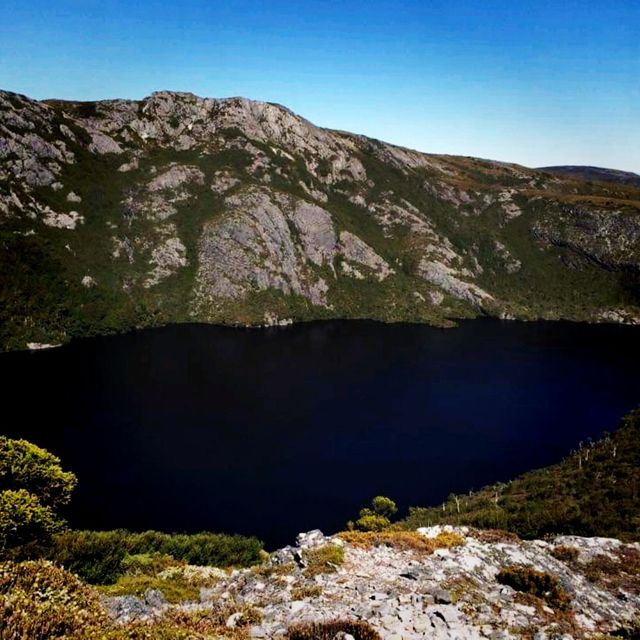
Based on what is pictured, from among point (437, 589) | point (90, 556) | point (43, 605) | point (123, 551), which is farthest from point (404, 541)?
point (43, 605)

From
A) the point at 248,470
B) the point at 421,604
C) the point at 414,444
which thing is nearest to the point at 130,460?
the point at 248,470

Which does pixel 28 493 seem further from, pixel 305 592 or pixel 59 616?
pixel 59 616

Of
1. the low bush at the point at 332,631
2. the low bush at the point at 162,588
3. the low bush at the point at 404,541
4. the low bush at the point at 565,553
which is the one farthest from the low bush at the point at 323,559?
the low bush at the point at 565,553

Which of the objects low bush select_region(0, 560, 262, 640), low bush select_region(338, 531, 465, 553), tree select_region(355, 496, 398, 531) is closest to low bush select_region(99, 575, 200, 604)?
low bush select_region(0, 560, 262, 640)

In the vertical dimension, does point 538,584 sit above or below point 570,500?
above

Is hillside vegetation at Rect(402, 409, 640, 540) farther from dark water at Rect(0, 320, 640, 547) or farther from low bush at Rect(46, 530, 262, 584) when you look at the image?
low bush at Rect(46, 530, 262, 584)

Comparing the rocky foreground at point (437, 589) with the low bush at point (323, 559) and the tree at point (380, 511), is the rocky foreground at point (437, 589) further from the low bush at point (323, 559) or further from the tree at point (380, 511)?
the tree at point (380, 511)
